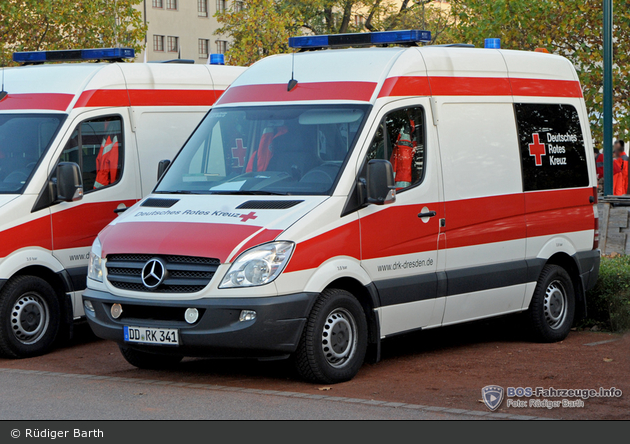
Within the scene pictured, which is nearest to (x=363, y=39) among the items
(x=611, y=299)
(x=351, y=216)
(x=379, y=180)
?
(x=379, y=180)

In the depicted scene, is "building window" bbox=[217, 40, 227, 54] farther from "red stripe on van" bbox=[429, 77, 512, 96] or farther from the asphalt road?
the asphalt road

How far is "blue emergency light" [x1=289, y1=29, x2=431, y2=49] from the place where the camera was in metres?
9.25

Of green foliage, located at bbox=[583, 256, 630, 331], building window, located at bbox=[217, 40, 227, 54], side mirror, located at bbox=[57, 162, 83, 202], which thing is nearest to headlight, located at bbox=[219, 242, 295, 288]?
side mirror, located at bbox=[57, 162, 83, 202]

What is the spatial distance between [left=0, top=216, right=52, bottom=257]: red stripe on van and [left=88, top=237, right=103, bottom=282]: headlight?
1.21m

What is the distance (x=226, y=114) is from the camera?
8938mm

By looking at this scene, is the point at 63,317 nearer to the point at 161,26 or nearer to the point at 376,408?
the point at 376,408

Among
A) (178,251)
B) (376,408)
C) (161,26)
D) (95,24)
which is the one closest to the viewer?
(376,408)

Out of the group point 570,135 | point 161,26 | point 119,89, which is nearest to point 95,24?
point 119,89

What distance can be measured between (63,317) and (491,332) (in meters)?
4.26

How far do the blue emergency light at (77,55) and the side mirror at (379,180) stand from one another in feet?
13.0

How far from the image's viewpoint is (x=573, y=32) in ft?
69.9

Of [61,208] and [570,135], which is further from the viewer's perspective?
[570,135]

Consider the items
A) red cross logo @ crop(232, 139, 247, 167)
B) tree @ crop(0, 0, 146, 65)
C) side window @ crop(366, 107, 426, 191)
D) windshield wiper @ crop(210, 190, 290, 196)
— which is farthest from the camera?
tree @ crop(0, 0, 146, 65)

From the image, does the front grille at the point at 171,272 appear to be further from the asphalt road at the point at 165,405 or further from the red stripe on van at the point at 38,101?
the red stripe on van at the point at 38,101
